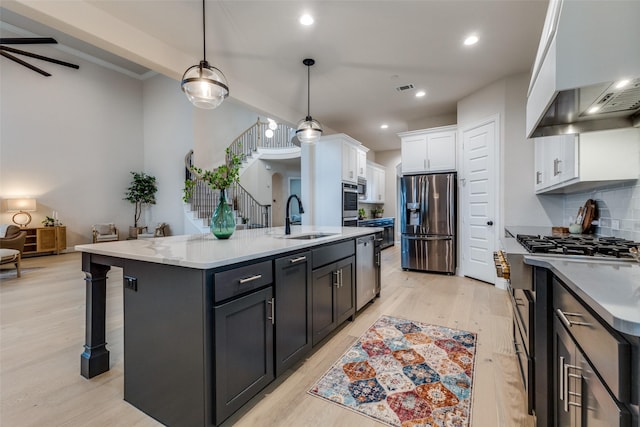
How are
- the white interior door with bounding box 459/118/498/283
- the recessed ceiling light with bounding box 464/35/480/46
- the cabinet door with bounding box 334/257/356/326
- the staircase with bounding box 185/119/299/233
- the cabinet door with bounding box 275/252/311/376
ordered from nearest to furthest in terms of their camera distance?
the cabinet door with bounding box 275/252/311/376 → the cabinet door with bounding box 334/257/356/326 → the recessed ceiling light with bounding box 464/35/480/46 → the white interior door with bounding box 459/118/498/283 → the staircase with bounding box 185/119/299/233

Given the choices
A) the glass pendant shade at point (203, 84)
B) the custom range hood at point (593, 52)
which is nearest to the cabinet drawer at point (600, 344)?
the custom range hood at point (593, 52)

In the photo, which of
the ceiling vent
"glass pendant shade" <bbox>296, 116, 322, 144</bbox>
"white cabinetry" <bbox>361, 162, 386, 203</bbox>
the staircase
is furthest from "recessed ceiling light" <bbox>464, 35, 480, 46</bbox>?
the staircase

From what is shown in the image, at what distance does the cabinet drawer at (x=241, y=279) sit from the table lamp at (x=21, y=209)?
26.3 feet

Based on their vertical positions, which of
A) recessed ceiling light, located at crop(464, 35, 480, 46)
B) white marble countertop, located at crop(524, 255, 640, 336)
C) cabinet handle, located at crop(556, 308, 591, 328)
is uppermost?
recessed ceiling light, located at crop(464, 35, 480, 46)

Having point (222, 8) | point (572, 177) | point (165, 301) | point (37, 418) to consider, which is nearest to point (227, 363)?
point (165, 301)

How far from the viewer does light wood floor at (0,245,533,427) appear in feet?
5.15

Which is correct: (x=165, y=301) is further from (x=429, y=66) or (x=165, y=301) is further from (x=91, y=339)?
(x=429, y=66)

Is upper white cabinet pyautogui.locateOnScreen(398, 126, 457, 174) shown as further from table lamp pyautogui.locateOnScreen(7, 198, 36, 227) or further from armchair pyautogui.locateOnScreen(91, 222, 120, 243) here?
table lamp pyautogui.locateOnScreen(7, 198, 36, 227)

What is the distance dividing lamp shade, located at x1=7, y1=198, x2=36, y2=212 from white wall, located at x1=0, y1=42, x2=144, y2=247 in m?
0.28

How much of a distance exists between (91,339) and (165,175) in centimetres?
772

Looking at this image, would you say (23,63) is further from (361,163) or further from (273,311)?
(273,311)

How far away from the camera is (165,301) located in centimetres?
145

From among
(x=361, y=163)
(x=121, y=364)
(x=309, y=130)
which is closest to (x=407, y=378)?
(x=121, y=364)

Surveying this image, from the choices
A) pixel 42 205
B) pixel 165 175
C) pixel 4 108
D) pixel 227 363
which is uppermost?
pixel 4 108
